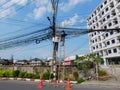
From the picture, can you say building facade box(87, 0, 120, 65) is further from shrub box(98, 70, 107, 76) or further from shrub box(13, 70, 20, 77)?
shrub box(13, 70, 20, 77)

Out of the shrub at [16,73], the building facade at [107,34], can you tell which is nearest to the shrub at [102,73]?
the shrub at [16,73]

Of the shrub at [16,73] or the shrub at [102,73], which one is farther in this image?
the shrub at [16,73]

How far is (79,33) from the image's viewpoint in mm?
22750

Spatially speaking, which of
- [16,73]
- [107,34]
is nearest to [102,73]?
[16,73]

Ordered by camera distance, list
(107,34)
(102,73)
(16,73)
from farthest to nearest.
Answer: (107,34) → (16,73) → (102,73)

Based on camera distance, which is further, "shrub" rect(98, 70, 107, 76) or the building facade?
the building facade

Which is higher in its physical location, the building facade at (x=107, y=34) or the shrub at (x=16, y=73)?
the building facade at (x=107, y=34)

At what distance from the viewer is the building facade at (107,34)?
61338 millimetres

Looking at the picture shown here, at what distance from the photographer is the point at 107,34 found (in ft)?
222

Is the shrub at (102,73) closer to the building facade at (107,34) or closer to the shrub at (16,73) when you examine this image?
the shrub at (16,73)

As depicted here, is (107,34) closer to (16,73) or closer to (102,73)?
(102,73)

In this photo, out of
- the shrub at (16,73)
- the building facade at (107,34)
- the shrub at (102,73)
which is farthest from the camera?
the building facade at (107,34)

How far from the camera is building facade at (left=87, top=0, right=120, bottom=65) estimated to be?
6134cm

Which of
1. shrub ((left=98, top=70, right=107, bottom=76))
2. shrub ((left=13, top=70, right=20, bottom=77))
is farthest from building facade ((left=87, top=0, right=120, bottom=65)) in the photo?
shrub ((left=13, top=70, right=20, bottom=77))
